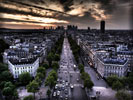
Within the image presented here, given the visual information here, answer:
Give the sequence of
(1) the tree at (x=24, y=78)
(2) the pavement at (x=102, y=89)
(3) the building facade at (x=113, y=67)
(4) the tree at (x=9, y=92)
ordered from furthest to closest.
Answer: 1. (3) the building facade at (x=113, y=67)
2. (1) the tree at (x=24, y=78)
3. (2) the pavement at (x=102, y=89)
4. (4) the tree at (x=9, y=92)

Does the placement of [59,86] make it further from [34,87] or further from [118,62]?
[118,62]

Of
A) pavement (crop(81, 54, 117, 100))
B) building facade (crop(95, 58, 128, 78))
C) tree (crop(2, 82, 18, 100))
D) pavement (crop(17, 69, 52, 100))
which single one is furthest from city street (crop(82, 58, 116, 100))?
tree (crop(2, 82, 18, 100))

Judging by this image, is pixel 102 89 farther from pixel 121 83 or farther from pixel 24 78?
pixel 24 78

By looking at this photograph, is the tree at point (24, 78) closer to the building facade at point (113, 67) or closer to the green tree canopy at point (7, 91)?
the green tree canopy at point (7, 91)

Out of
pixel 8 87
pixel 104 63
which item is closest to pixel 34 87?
pixel 8 87

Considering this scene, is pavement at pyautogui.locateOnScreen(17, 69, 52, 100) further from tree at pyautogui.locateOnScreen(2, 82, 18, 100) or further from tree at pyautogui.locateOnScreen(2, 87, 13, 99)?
tree at pyautogui.locateOnScreen(2, 87, 13, 99)

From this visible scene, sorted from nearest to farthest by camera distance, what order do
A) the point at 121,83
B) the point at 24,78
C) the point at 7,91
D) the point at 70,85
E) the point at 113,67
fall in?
the point at 7,91 → the point at 121,83 → the point at 24,78 → the point at 70,85 → the point at 113,67

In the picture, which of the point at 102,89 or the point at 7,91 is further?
the point at 102,89

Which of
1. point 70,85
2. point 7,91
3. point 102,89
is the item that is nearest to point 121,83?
point 102,89

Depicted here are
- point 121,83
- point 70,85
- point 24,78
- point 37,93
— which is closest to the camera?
point 37,93

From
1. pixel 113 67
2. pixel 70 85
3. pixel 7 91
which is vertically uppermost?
pixel 113 67

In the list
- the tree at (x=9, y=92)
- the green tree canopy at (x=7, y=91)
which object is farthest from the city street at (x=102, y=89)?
the green tree canopy at (x=7, y=91)
